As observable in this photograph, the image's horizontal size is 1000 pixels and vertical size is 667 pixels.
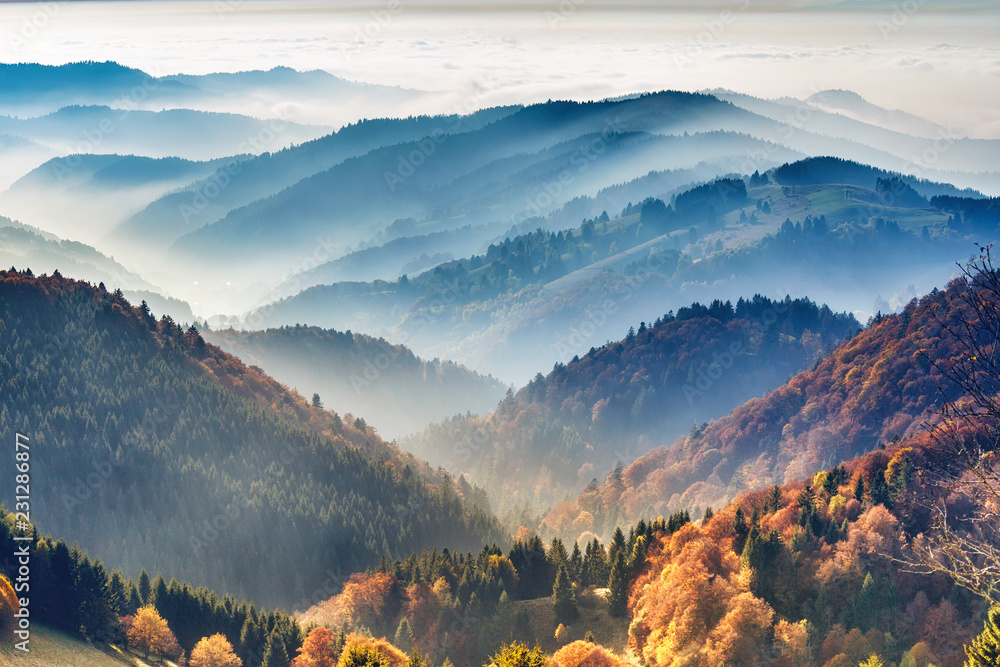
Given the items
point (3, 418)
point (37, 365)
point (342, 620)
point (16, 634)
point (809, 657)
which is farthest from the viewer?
point (37, 365)

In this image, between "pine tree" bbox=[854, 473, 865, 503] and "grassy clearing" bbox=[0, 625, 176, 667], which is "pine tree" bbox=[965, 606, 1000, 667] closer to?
"pine tree" bbox=[854, 473, 865, 503]

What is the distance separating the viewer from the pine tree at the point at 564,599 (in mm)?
105125

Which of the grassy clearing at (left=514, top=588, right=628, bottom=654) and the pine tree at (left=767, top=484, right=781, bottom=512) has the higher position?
the pine tree at (left=767, top=484, right=781, bottom=512)

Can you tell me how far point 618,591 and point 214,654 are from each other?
5150 cm

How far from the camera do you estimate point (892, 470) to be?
111 m

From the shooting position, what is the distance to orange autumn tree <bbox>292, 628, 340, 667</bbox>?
320 ft

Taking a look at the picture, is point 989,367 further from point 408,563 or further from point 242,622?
point 408,563

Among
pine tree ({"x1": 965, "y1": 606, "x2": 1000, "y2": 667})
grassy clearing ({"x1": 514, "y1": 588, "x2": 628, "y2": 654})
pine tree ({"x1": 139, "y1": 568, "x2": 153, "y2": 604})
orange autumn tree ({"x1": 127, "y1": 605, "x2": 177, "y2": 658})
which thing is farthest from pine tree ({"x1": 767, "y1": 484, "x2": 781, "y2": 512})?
pine tree ({"x1": 139, "y1": 568, "x2": 153, "y2": 604})

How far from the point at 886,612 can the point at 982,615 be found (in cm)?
992

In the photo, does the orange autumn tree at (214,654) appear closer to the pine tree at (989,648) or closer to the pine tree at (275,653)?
the pine tree at (275,653)

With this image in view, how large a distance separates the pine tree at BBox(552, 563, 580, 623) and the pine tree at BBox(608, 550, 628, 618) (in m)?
4.93

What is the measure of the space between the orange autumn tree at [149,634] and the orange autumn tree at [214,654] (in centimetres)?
351

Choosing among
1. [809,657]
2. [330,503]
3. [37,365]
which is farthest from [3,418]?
[809,657]

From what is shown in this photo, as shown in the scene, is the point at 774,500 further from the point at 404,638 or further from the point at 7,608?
the point at 7,608
